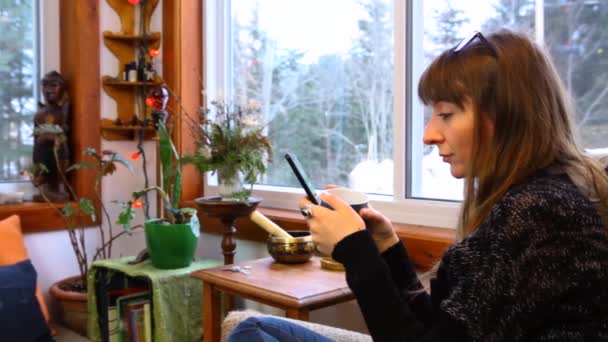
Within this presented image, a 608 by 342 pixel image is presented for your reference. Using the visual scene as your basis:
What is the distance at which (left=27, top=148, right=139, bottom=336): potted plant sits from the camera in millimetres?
2377

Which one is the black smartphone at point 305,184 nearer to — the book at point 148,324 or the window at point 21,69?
the book at point 148,324

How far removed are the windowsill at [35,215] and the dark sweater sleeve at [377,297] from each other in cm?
187

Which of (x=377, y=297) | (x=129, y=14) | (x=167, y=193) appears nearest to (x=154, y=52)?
(x=129, y=14)

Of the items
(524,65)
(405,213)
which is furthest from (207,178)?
(524,65)

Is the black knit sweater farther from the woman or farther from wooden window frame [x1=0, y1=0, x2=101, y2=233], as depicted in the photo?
wooden window frame [x1=0, y1=0, x2=101, y2=233]

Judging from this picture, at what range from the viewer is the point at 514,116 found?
926 mm

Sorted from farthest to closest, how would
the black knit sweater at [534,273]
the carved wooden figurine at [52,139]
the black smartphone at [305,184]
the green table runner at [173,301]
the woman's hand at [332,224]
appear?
the carved wooden figurine at [52,139] < the green table runner at [173,301] < the black smartphone at [305,184] < the woman's hand at [332,224] < the black knit sweater at [534,273]

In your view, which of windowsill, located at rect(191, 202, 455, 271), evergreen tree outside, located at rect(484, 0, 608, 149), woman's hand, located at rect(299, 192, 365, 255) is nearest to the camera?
woman's hand, located at rect(299, 192, 365, 255)

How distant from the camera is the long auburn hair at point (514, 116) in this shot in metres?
0.92

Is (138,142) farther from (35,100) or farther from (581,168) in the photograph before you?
(581,168)

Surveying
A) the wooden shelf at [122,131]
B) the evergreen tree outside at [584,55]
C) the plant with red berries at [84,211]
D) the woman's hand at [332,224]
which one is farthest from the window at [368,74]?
the woman's hand at [332,224]

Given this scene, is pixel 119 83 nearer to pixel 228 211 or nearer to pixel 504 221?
pixel 228 211

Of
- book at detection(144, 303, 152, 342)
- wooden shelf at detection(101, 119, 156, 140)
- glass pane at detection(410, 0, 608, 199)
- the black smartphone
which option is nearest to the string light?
wooden shelf at detection(101, 119, 156, 140)

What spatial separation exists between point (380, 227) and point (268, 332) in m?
0.33
